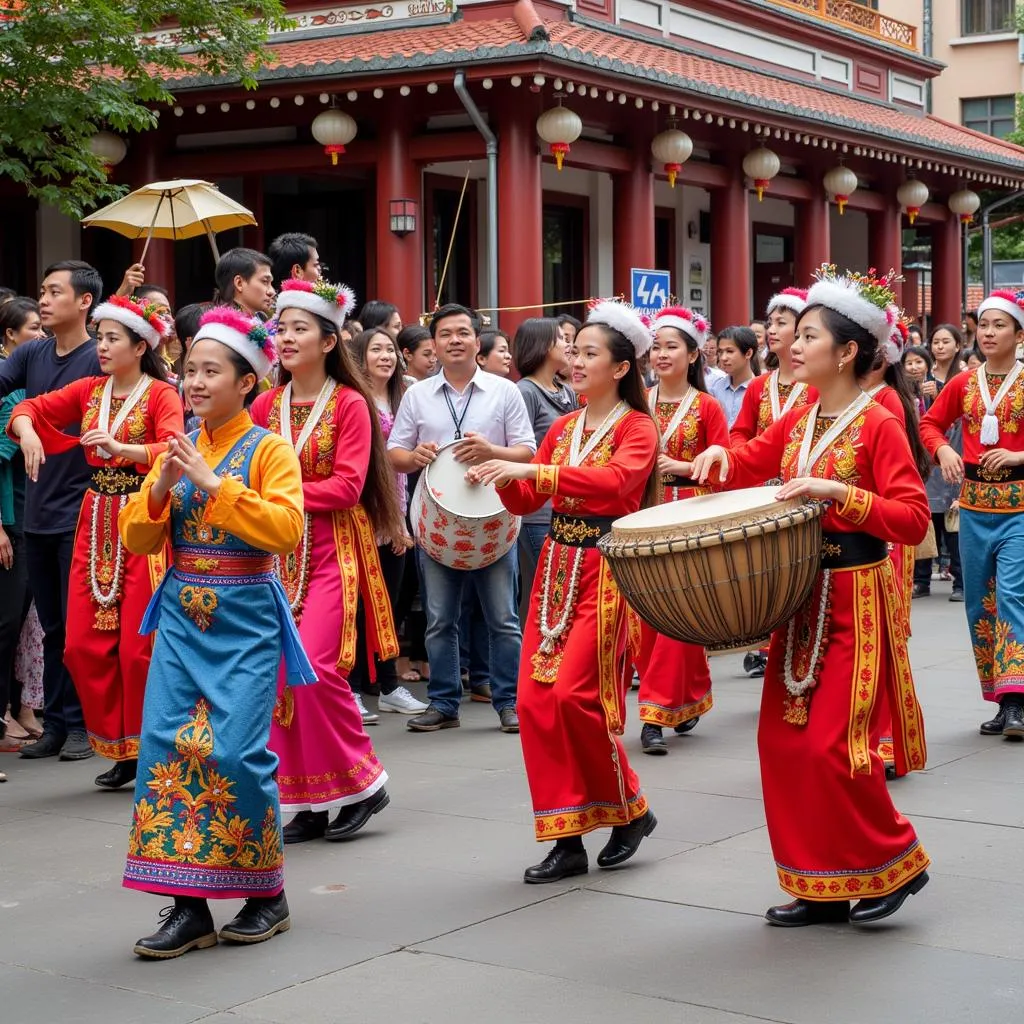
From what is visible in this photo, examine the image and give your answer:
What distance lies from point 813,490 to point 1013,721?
3.60m

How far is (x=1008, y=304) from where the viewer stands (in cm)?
803

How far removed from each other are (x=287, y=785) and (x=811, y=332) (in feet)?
7.77

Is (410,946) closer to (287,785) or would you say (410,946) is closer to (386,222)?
(287,785)

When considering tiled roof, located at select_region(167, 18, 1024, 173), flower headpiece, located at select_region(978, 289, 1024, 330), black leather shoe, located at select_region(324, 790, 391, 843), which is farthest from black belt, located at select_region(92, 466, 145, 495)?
tiled roof, located at select_region(167, 18, 1024, 173)

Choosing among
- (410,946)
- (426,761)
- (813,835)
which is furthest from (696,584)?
(426,761)

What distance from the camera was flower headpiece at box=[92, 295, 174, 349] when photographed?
665 cm

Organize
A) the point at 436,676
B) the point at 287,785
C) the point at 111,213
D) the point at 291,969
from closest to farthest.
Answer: the point at 291,969, the point at 287,785, the point at 436,676, the point at 111,213

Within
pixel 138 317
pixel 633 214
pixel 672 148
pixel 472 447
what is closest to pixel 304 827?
pixel 472 447

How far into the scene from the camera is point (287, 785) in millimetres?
5875

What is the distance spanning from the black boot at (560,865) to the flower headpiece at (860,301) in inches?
71.5

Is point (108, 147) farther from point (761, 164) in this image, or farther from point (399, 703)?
point (399, 703)

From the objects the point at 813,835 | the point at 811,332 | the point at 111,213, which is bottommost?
the point at 813,835

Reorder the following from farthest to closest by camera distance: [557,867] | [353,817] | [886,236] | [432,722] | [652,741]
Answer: [886,236] < [432,722] < [652,741] < [353,817] < [557,867]

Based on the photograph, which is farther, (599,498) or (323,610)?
(323,610)
